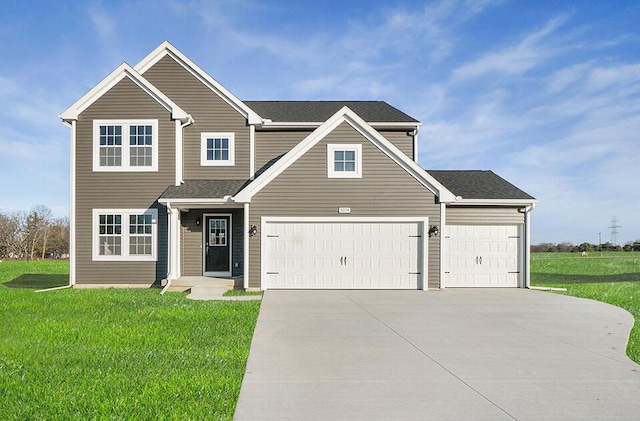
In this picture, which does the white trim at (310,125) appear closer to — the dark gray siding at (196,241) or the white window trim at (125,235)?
the dark gray siding at (196,241)

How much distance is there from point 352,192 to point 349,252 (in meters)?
2.00

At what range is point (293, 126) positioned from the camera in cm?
1817

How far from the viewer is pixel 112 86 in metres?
16.7

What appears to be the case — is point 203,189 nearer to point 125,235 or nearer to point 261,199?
point 261,199

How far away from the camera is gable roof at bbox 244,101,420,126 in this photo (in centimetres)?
1848

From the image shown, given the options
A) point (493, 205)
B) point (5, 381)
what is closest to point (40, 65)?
point (5, 381)

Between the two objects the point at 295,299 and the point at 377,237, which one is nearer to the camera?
the point at 295,299

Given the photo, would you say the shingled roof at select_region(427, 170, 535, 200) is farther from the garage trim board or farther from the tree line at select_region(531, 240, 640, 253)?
the tree line at select_region(531, 240, 640, 253)

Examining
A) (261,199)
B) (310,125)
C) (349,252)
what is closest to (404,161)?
(349,252)

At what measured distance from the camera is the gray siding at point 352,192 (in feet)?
50.9

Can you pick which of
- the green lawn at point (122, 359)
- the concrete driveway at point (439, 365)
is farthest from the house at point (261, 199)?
the green lawn at point (122, 359)

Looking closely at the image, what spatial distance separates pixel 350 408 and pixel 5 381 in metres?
4.15

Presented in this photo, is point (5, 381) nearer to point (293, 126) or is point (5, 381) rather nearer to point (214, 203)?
point (214, 203)

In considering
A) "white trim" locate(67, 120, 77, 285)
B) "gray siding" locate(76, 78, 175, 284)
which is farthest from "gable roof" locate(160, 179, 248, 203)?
"white trim" locate(67, 120, 77, 285)
